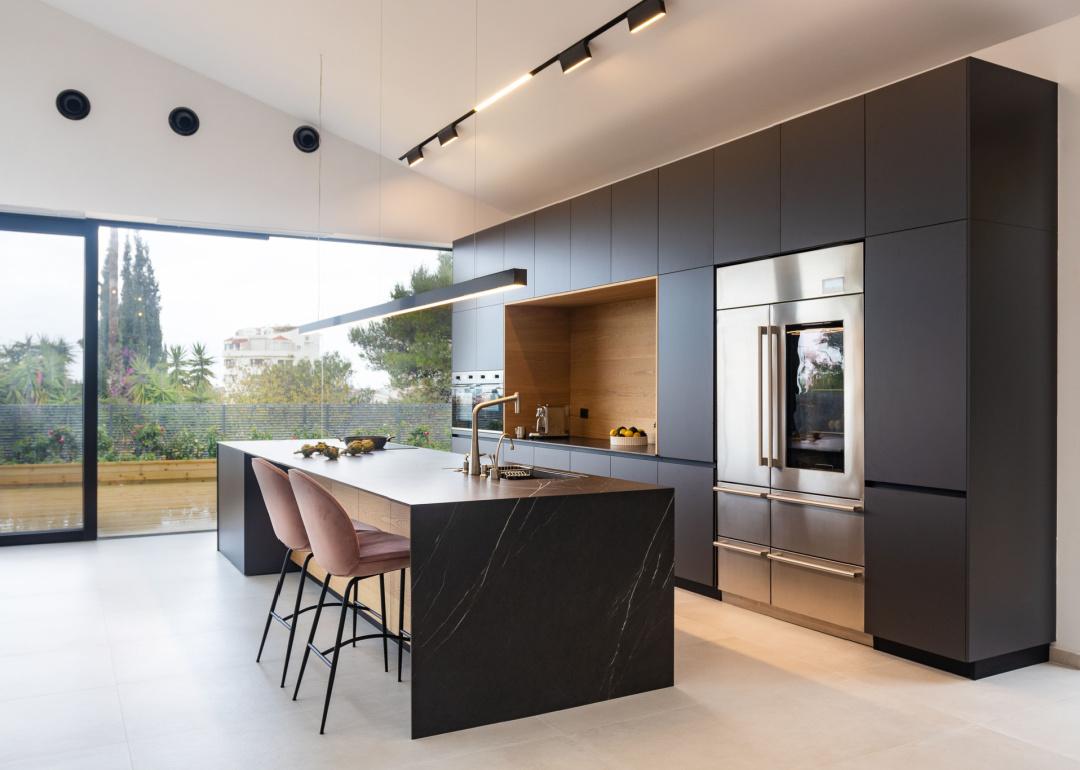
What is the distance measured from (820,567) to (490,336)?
3.93 meters

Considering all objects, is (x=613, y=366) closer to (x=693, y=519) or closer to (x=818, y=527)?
(x=693, y=519)

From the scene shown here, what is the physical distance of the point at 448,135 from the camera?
21.2 feet

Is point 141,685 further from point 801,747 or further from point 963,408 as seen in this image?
point 963,408

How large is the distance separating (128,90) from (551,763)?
6138 mm

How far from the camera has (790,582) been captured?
4.28m

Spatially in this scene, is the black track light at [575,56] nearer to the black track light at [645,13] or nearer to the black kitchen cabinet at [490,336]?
the black track light at [645,13]

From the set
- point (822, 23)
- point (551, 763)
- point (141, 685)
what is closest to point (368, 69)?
point (822, 23)

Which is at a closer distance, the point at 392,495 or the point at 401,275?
the point at 392,495

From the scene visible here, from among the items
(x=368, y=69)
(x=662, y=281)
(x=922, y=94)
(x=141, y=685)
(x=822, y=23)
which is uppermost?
(x=368, y=69)

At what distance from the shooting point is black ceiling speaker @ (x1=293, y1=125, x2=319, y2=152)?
23.6ft

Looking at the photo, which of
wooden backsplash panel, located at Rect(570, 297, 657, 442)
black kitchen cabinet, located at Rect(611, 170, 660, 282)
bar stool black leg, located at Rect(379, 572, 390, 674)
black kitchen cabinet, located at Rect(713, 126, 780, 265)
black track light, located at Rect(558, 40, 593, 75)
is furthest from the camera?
wooden backsplash panel, located at Rect(570, 297, 657, 442)

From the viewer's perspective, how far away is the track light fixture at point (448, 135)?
6.41 meters

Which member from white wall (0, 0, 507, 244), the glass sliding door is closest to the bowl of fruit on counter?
white wall (0, 0, 507, 244)

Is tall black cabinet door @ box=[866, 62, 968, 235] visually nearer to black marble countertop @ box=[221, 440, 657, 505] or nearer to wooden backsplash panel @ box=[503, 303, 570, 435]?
black marble countertop @ box=[221, 440, 657, 505]
